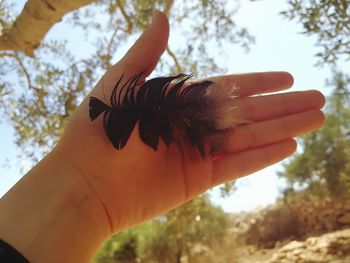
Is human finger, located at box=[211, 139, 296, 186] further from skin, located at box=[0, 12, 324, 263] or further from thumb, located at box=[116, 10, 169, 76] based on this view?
thumb, located at box=[116, 10, 169, 76]

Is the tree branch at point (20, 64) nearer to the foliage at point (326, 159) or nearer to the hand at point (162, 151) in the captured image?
the hand at point (162, 151)

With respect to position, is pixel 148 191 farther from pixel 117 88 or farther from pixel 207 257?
pixel 207 257

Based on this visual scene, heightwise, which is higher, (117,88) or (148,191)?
(117,88)

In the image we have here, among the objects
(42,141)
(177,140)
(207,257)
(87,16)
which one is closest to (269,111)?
(177,140)

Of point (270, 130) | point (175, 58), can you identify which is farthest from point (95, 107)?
point (175, 58)

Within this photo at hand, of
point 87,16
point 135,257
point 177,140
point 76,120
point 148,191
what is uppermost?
point 87,16

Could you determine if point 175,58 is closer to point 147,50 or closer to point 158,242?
point 147,50
